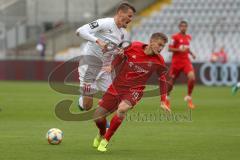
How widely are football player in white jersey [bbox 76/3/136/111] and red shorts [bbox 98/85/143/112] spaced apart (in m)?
0.73

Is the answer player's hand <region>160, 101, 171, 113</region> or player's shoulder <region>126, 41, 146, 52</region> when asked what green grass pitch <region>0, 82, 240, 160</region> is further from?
player's shoulder <region>126, 41, 146, 52</region>

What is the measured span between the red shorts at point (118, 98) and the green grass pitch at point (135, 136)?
0.67 meters

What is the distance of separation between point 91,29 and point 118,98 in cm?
148

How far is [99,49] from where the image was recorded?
13617mm

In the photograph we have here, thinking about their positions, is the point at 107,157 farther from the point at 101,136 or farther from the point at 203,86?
the point at 203,86

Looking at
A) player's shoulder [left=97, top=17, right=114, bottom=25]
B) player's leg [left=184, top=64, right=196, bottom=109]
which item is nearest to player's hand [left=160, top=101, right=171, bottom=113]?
player's shoulder [left=97, top=17, right=114, bottom=25]

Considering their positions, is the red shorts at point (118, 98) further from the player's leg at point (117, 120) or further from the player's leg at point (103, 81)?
the player's leg at point (103, 81)

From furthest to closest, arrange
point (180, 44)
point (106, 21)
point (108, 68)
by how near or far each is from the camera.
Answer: point (180, 44) → point (108, 68) → point (106, 21)

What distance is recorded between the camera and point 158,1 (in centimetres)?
A: 4162

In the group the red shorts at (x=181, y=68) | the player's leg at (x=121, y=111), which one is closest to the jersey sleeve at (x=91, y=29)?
the player's leg at (x=121, y=111)

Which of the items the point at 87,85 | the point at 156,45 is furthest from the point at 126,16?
the point at 87,85

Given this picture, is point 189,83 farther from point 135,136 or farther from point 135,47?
point 135,47

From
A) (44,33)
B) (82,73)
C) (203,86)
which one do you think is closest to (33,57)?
(44,33)

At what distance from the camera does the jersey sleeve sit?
12.0 meters
